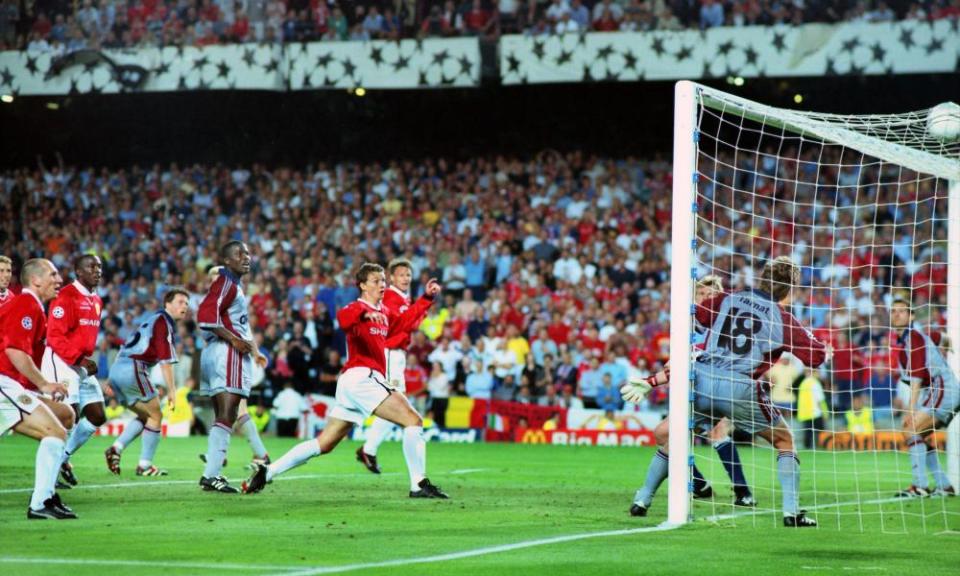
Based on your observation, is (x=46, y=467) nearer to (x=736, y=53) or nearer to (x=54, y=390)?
(x=54, y=390)

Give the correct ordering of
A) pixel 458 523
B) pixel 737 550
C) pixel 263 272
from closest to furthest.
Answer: pixel 737 550 < pixel 458 523 < pixel 263 272

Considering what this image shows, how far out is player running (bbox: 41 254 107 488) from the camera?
12.3 m

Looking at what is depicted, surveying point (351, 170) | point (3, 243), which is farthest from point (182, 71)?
point (3, 243)

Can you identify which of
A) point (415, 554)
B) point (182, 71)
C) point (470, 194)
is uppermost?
point (182, 71)

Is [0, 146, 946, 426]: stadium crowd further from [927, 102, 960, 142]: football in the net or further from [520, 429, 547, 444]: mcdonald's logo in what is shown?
[927, 102, 960, 142]: football in the net

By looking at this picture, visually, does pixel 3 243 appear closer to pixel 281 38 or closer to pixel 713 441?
pixel 281 38

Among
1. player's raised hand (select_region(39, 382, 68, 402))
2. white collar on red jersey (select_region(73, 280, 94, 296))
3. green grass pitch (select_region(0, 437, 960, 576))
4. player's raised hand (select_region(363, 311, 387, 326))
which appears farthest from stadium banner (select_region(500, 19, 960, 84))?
player's raised hand (select_region(39, 382, 68, 402))

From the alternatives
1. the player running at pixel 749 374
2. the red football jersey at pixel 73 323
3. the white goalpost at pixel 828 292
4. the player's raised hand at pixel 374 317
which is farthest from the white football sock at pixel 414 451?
the red football jersey at pixel 73 323

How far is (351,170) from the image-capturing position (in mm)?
32250

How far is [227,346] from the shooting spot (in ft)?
41.2

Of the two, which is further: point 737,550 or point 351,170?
point 351,170

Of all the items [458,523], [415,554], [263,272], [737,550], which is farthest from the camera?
[263,272]

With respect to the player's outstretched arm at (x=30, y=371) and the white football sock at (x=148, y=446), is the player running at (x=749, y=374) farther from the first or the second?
the white football sock at (x=148, y=446)

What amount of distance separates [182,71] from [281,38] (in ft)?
7.94
